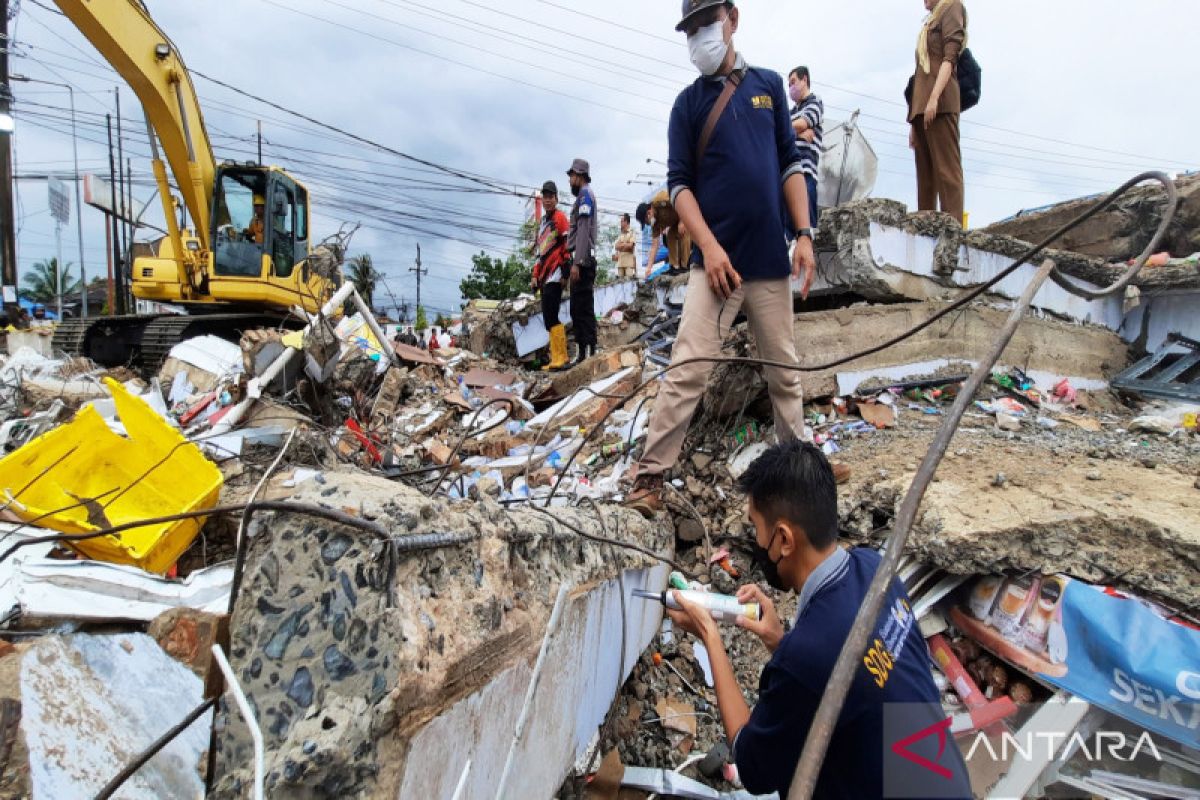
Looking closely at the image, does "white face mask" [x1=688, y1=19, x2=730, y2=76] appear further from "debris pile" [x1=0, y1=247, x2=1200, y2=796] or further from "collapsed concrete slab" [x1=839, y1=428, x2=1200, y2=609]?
"collapsed concrete slab" [x1=839, y1=428, x2=1200, y2=609]

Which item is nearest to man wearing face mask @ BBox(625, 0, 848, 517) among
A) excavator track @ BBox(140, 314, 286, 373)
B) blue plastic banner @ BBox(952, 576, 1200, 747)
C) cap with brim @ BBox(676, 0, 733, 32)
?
cap with brim @ BBox(676, 0, 733, 32)

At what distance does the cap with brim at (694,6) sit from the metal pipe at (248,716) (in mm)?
2921

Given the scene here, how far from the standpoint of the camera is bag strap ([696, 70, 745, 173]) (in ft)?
9.30

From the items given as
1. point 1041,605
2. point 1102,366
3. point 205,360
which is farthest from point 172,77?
point 1102,366

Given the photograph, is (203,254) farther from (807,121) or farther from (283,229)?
(807,121)

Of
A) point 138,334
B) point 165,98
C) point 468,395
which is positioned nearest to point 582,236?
point 468,395

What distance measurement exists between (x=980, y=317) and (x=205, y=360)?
7.15 metres

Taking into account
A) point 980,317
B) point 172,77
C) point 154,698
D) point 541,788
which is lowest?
point 541,788

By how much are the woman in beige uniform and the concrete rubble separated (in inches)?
20.6

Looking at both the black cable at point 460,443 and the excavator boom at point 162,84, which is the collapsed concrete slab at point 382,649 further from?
the excavator boom at point 162,84

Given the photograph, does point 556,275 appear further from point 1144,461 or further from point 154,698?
point 154,698

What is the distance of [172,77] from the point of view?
7508mm

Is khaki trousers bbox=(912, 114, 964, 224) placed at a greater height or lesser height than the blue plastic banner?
greater

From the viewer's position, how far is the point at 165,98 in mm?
7422
